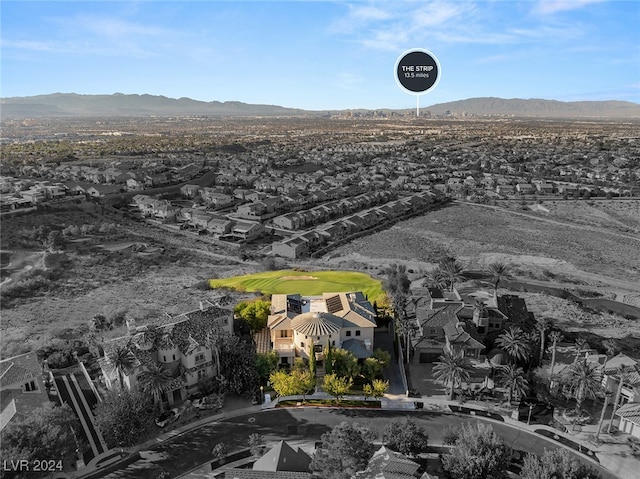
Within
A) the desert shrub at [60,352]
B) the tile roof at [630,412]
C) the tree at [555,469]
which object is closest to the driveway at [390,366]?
the tree at [555,469]

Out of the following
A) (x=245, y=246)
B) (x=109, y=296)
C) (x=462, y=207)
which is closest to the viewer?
(x=109, y=296)

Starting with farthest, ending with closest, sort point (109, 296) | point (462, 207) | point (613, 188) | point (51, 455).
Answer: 1. point (613, 188)
2. point (462, 207)
3. point (109, 296)
4. point (51, 455)

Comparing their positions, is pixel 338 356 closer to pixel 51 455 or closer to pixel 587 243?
pixel 51 455

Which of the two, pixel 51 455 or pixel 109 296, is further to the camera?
pixel 109 296

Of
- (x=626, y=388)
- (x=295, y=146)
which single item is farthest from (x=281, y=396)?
(x=295, y=146)

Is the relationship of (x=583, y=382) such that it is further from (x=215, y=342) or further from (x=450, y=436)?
(x=215, y=342)

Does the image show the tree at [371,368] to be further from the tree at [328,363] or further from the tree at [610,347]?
the tree at [610,347]

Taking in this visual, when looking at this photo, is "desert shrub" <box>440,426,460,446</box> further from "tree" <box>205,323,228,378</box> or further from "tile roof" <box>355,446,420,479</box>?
"tree" <box>205,323,228,378</box>
